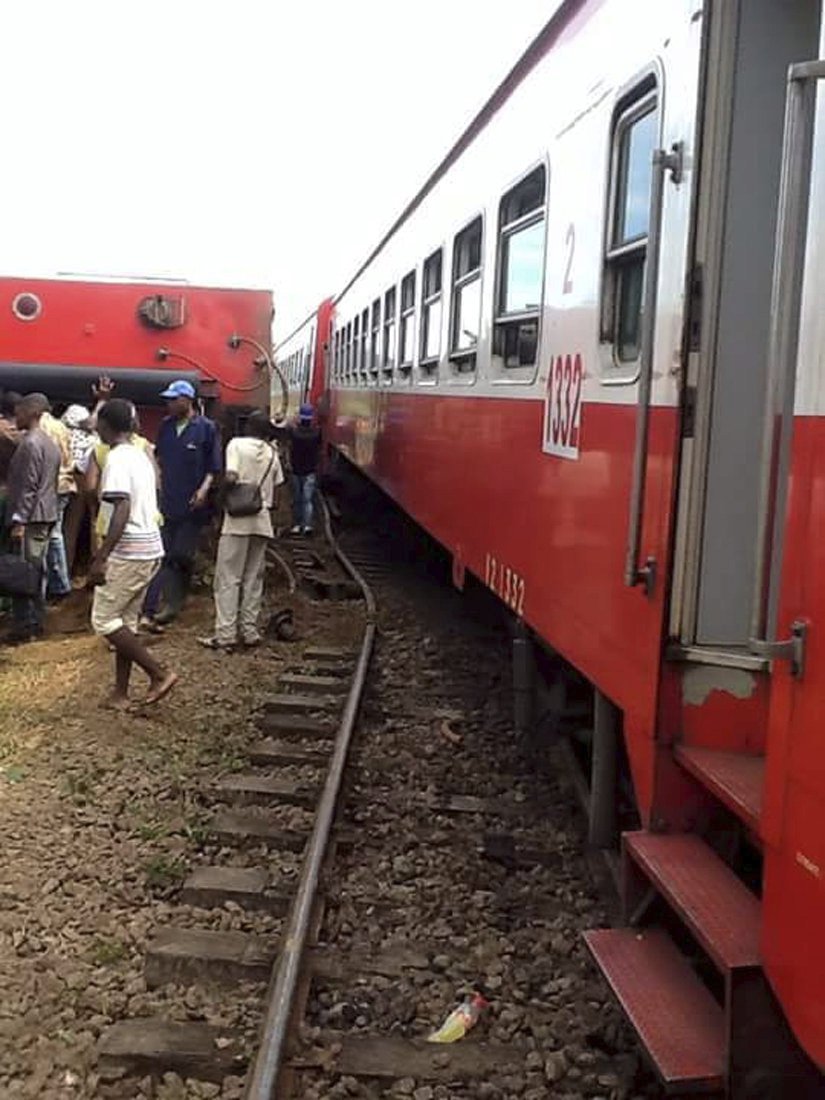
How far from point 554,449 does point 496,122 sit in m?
2.36

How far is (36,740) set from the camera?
6.64 meters

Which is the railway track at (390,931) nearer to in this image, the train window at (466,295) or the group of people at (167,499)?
the group of people at (167,499)

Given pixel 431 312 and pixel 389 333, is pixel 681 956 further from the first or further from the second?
pixel 389 333

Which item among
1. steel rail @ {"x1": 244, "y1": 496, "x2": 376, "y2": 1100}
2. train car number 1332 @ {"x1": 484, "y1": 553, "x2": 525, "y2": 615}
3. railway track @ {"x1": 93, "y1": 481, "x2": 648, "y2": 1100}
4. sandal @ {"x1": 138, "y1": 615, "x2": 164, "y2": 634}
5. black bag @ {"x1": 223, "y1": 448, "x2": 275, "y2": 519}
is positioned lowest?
railway track @ {"x1": 93, "y1": 481, "x2": 648, "y2": 1100}

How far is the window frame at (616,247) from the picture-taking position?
402 centimetres

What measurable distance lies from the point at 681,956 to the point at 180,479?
21.4ft

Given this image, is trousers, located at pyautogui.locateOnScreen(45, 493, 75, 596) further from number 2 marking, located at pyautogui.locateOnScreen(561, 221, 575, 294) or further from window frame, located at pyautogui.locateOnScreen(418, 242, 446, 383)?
number 2 marking, located at pyautogui.locateOnScreen(561, 221, 575, 294)

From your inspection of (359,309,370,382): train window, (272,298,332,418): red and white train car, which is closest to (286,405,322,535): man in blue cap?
(272,298,332,418): red and white train car

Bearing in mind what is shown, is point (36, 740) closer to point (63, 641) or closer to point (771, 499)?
A: point (63, 641)

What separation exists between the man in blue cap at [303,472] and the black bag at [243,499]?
6.57 m

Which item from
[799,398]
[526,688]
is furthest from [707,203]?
[526,688]

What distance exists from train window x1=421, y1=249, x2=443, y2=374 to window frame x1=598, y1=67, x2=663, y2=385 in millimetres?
3674

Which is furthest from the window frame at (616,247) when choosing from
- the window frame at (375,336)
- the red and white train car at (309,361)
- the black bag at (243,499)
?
the red and white train car at (309,361)

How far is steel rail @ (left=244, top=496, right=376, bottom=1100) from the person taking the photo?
3418 mm
